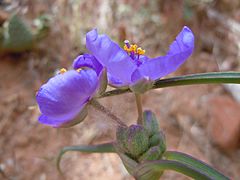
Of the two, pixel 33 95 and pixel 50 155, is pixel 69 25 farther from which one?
pixel 50 155

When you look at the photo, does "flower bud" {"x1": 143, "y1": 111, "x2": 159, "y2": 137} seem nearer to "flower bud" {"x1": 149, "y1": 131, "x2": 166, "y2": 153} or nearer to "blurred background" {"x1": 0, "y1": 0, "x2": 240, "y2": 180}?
"flower bud" {"x1": 149, "y1": 131, "x2": 166, "y2": 153}

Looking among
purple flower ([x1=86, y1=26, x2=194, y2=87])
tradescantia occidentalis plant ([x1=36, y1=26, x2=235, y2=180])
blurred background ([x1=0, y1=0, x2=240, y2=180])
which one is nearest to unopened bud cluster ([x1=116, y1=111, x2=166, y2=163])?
tradescantia occidentalis plant ([x1=36, y1=26, x2=235, y2=180])

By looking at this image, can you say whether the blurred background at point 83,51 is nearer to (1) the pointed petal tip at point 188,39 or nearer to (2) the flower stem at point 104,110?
(2) the flower stem at point 104,110

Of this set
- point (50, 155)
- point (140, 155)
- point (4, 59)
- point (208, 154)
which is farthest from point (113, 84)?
point (4, 59)

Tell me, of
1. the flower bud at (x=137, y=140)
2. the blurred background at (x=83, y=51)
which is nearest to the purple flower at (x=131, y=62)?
the flower bud at (x=137, y=140)

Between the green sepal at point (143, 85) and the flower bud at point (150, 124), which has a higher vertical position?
the green sepal at point (143, 85)

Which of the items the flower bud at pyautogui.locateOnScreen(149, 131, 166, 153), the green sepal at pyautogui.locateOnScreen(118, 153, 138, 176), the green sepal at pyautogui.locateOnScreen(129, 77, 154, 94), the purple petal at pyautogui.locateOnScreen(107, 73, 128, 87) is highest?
the green sepal at pyautogui.locateOnScreen(129, 77, 154, 94)
